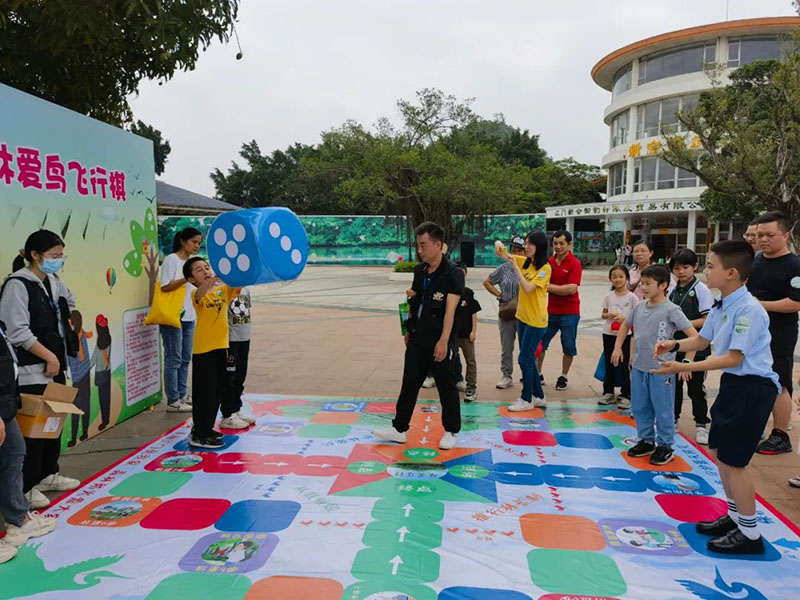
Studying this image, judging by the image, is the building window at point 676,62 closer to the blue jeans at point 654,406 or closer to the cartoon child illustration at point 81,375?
the blue jeans at point 654,406

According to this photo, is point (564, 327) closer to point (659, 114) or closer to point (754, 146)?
point (754, 146)

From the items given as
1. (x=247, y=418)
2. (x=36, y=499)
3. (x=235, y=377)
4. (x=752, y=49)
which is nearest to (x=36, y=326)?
(x=36, y=499)

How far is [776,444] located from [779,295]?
3.76 ft

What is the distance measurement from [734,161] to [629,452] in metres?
14.4

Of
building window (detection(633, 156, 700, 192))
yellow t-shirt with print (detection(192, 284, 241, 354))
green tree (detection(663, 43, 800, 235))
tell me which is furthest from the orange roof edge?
yellow t-shirt with print (detection(192, 284, 241, 354))

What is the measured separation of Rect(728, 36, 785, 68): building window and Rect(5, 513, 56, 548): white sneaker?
117ft

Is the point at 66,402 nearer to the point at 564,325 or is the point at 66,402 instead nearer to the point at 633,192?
the point at 564,325

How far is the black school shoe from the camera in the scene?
9.73 feet

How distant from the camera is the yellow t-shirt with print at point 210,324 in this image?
436 centimetres

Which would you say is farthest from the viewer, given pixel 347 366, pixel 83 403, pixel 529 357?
pixel 347 366

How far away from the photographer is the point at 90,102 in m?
5.57

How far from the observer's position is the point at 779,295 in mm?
4242

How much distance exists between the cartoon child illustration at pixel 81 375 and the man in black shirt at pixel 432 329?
90.1 inches

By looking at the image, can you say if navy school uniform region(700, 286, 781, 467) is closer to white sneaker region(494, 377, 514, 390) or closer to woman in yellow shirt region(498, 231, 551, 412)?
woman in yellow shirt region(498, 231, 551, 412)
